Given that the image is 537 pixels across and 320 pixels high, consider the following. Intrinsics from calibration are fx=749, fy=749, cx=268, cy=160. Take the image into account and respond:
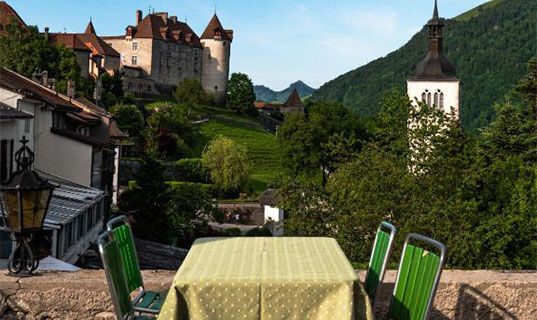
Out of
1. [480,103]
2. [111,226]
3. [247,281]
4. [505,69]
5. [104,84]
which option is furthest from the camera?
[505,69]

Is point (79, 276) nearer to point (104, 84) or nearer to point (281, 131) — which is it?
Answer: point (281, 131)

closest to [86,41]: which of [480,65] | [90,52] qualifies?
[90,52]

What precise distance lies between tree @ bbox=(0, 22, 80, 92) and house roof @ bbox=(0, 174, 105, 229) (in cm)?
4082

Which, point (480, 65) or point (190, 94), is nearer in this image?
point (190, 94)

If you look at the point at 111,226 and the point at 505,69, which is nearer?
the point at 111,226

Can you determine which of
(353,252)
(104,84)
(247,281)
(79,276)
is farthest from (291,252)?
(104,84)

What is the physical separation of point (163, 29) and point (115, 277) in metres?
118

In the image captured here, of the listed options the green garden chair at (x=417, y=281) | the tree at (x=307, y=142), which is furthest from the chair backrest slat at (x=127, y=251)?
the tree at (x=307, y=142)

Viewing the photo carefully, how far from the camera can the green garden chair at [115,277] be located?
186 inches

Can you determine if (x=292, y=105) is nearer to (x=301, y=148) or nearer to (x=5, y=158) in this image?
(x=301, y=148)

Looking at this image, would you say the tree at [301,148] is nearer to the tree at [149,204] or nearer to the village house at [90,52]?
the tree at [149,204]

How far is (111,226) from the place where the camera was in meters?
5.55

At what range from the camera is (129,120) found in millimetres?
75500

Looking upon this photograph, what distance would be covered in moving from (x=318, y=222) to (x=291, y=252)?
1966 cm
